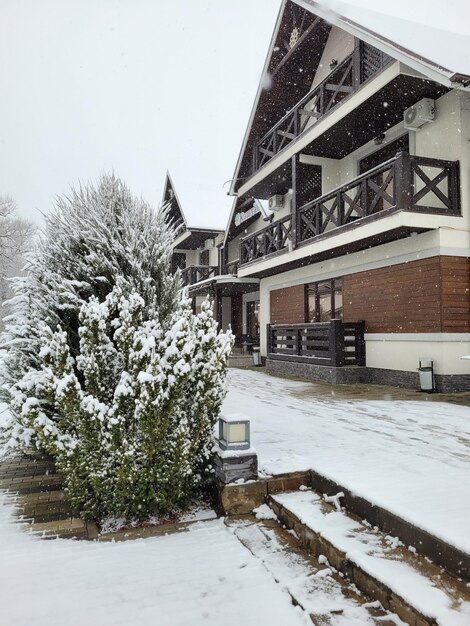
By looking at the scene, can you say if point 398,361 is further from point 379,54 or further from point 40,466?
point 40,466

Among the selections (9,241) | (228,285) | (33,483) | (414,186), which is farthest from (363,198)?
(9,241)

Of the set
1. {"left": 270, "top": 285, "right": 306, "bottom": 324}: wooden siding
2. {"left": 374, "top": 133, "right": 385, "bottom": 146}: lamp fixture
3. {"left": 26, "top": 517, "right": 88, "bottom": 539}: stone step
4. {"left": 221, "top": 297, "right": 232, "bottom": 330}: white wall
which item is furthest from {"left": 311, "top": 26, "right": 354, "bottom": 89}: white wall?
{"left": 221, "top": 297, "right": 232, "bottom": 330}: white wall

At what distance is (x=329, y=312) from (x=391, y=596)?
10.4 m

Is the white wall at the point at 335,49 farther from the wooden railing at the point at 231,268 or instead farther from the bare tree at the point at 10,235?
the bare tree at the point at 10,235

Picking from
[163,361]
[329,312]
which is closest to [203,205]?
[329,312]

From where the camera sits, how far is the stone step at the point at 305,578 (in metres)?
2.45

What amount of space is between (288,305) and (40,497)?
1096cm

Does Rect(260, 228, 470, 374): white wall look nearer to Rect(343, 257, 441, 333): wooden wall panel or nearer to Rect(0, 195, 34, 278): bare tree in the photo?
Rect(343, 257, 441, 333): wooden wall panel

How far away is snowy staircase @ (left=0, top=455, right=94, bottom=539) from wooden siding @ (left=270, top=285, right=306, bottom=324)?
9.41m

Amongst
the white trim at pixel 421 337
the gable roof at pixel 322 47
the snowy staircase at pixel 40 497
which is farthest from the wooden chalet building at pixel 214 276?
the snowy staircase at pixel 40 497

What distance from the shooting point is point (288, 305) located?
14.4m

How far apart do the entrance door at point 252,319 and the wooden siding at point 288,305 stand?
4.33m

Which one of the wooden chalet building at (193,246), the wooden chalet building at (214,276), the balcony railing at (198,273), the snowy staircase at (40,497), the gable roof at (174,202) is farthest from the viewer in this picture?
the gable roof at (174,202)

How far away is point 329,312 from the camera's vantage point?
12523mm
